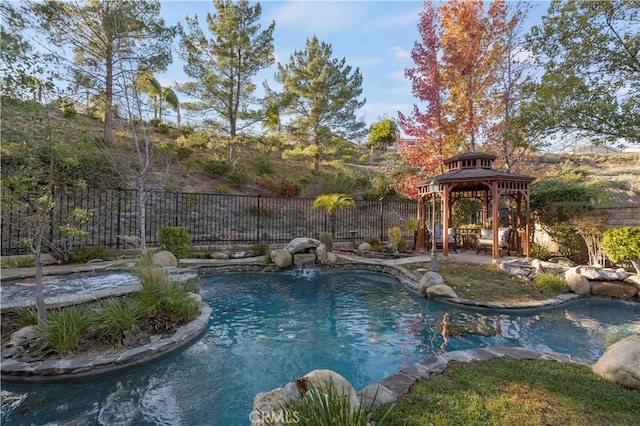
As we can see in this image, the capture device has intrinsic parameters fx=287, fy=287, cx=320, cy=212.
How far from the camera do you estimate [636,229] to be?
6191mm

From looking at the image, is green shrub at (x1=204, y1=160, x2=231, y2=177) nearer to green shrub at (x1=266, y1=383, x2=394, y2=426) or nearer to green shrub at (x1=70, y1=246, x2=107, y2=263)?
green shrub at (x1=70, y1=246, x2=107, y2=263)

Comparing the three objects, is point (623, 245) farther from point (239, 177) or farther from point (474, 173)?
point (239, 177)

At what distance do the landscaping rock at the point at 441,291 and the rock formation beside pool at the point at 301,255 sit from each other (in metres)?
3.46

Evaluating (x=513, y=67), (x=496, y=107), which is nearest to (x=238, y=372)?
(x=496, y=107)

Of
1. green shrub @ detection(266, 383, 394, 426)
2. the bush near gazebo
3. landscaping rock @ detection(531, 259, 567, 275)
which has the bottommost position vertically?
landscaping rock @ detection(531, 259, 567, 275)

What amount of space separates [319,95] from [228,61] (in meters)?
4.91

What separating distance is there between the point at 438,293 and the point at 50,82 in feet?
21.8

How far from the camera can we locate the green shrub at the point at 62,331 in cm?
306

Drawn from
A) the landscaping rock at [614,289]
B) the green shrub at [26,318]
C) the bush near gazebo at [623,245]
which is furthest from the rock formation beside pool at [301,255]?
the bush near gazebo at [623,245]

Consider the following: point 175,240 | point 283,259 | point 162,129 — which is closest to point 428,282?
point 283,259

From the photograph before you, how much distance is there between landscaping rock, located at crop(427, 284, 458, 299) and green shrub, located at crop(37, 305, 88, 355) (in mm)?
5485

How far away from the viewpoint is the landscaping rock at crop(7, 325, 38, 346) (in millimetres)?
3123

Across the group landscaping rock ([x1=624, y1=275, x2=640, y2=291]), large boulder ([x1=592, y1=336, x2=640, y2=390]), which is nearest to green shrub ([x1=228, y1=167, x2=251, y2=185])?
landscaping rock ([x1=624, y1=275, x2=640, y2=291])

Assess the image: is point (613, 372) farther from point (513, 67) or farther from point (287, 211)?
point (287, 211)
